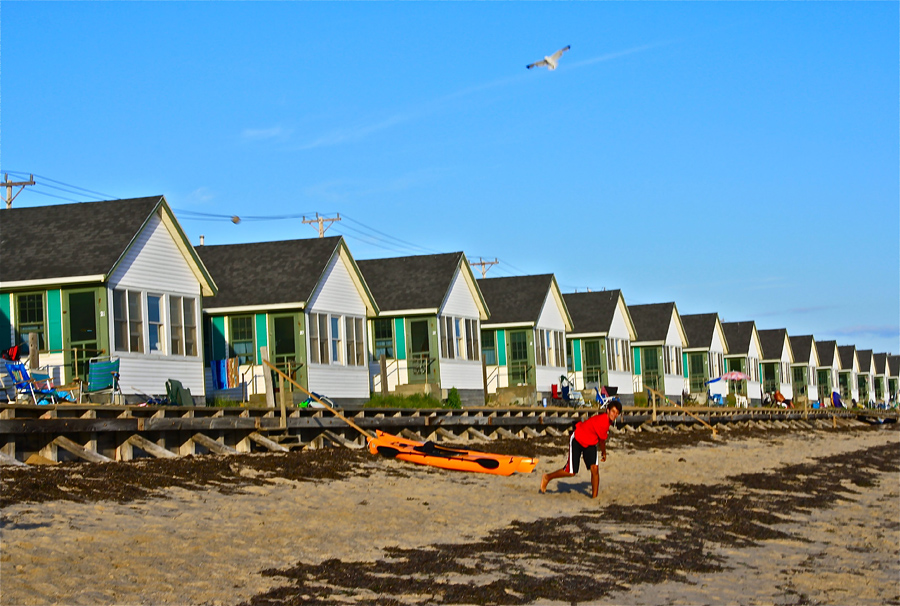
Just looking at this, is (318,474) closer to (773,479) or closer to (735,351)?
(773,479)

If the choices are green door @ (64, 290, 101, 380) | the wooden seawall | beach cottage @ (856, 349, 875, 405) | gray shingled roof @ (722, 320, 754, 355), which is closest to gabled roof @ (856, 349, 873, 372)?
beach cottage @ (856, 349, 875, 405)

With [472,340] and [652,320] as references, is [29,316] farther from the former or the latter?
[652,320]

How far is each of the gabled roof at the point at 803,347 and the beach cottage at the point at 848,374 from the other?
53.1ft

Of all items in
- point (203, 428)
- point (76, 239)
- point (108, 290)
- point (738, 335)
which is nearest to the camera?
point (203, 428)

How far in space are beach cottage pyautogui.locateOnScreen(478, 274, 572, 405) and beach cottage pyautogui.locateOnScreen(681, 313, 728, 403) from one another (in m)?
21.6

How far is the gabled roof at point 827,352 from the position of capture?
342 ft

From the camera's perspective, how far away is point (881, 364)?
440 ft

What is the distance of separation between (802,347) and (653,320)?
37.8 meters

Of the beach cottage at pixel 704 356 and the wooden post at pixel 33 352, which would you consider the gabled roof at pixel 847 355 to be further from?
the wooden post at pixel 33 352

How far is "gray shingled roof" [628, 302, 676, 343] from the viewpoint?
6319 centimetres

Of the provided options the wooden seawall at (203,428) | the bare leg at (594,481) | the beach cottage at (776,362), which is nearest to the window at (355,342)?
the wooden seawall at (203,428)

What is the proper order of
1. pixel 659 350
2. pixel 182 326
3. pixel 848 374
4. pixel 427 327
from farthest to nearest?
pixel 848 374
pixel 659 350
pixel 427 327
pixel 182 326

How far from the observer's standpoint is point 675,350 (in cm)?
6556

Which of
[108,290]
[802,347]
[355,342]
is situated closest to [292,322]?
[355,342]
